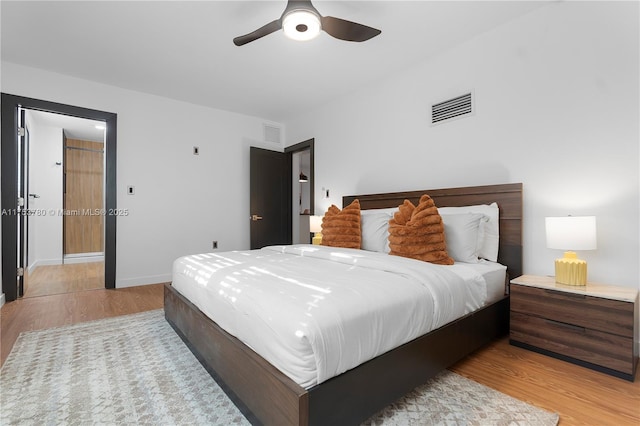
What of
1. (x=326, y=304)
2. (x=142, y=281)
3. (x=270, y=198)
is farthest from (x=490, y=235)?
(x=142, y=281)

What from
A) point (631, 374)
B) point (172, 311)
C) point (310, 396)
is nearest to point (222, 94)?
point (172, 311)

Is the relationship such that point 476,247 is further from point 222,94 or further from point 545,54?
point 222,94

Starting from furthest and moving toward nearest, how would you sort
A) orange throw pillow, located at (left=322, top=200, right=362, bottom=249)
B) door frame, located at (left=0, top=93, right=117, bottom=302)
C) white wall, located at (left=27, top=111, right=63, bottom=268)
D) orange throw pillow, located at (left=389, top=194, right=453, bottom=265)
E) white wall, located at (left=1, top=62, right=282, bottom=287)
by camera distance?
white wall, located at (left=27, top=111, right=63, bottom=268) → white wall, located at (left=1, top=62, right=282, bottom=287) → door frame, located at (left=0, top=93, right=117, bottom=302) → orange throw pillow, located at (left=322, top=200, right=362, bottom=249) → orange throw pillow, located at (left=389, top=194, right=453, bottom=265)

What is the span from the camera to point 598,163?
Result: 213 cm

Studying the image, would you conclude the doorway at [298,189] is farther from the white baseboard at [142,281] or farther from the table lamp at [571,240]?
the table lamp at [571,240]

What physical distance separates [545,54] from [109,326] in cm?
417

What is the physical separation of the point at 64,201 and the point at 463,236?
6.90m

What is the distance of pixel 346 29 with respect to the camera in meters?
2.13

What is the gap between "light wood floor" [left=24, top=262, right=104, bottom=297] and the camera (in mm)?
3754

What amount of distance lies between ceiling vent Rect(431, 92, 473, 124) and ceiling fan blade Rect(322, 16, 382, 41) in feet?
4.06

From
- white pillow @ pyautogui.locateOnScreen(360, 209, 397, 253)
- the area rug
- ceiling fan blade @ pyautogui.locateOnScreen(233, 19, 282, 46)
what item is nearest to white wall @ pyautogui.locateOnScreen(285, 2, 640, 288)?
white pillow @ pyautogui.locateOnScreen(360, 209, 397, 253)

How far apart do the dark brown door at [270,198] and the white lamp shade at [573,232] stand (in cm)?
391

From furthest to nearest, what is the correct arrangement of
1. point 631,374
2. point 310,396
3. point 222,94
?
point 222,94
point 631,374
point 310,396

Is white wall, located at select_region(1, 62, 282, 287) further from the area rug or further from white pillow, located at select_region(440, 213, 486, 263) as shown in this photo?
white pillow, located at select_region(440, 213, 486, 263)
